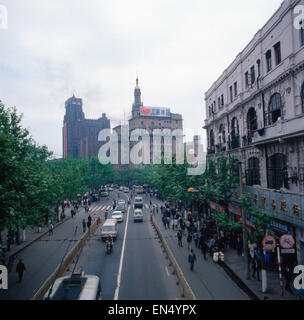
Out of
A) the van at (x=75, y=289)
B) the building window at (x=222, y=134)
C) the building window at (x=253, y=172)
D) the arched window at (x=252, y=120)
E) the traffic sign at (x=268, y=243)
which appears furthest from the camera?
the building window at (x=222, y=134)

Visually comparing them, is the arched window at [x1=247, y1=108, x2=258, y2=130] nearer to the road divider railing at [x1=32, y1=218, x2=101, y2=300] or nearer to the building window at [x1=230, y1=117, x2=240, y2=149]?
the building window at [x1=230, y1=117, x2=240, y2=149]

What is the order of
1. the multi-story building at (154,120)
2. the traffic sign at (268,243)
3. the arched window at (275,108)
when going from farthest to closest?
the multi-story building at (154,120), the arched window at (275,108), the traffic sign at (268,243)

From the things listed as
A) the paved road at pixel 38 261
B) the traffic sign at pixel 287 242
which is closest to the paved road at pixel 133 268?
the paved road at pixel 38 261

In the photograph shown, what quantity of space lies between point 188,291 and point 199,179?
15741mm

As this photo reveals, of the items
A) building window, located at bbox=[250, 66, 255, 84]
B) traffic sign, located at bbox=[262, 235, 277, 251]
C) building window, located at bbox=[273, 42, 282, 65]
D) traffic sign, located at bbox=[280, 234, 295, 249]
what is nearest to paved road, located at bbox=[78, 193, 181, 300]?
traffic sign, located at bbox=[262, 235, 277, 251]

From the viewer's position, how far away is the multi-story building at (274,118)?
1680 centimetres

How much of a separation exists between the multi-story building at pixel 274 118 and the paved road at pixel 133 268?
26.6 ft

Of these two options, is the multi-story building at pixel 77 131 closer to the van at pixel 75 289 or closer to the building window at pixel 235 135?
the building window at pixel 235 135

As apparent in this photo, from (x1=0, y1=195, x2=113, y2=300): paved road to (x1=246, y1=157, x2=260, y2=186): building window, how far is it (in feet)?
54.6

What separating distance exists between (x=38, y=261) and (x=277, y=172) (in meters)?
19.8

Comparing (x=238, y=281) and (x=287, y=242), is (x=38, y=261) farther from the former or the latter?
(x=287, y=242)

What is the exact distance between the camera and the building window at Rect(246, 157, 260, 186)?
23.1 metres
